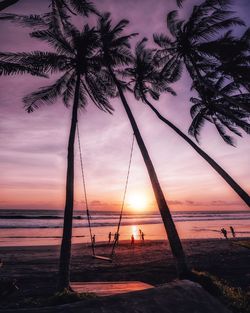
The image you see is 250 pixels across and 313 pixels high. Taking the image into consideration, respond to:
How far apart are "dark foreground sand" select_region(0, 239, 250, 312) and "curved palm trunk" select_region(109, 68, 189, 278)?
14.6 ft

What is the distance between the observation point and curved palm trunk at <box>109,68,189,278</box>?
8.33 meters

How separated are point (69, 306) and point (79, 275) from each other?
1015 centimetres

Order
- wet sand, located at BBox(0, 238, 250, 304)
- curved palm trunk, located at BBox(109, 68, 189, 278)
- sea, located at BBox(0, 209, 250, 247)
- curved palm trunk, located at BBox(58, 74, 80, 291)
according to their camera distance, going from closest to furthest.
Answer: curved palm trunk, located at BBox(109, 68, 189, 278), curved palm trunk, located at BBox(58, 74, 80, 291), wet sand, located at BBox(0, 238, 250, 304), sea, located at BBox(0, 209, 250, 247)

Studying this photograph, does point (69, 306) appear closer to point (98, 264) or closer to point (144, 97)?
point (144, 97)

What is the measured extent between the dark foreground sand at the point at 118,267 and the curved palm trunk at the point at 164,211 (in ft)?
14.6

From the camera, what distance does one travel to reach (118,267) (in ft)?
53.4

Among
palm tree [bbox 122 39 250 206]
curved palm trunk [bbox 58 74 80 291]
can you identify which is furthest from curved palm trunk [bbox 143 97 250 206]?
curved palm trunk [bbox 58 74 80 291]

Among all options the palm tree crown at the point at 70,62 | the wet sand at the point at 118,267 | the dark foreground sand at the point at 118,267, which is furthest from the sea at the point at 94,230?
the palm tree crown at the point at 70,62

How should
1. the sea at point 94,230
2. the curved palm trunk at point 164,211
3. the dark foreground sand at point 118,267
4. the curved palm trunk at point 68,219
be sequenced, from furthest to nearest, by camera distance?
the sea at point 94,230 → the dark foreground sand at point 118,267 → the curved palm trunk at point 68,219 → the curved palm trunk at point 164,211

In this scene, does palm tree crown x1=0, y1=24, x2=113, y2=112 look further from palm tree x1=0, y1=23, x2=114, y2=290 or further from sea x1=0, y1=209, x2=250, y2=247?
sea x1=0, y1=209, x2=250, y2=247

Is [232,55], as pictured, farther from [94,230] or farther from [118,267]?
[94,230]

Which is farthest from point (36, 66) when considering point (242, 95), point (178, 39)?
point (242, 95)

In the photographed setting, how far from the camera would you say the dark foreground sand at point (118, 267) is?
1260cm

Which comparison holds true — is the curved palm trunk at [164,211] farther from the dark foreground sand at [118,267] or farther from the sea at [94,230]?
the sea at [94,230]
